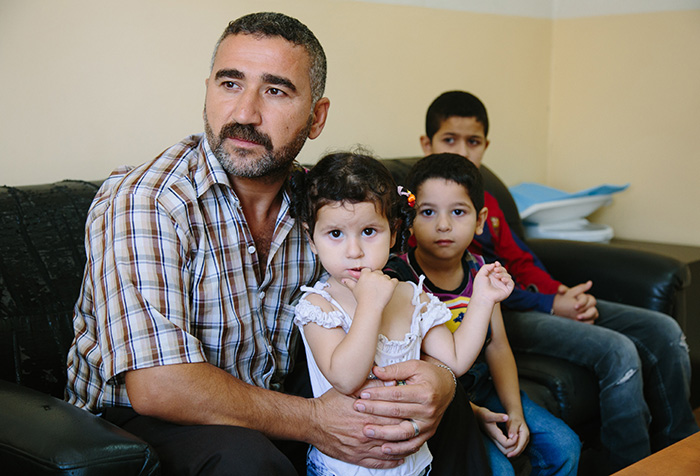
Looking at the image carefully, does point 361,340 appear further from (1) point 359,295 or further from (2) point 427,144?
(2) point 427,144

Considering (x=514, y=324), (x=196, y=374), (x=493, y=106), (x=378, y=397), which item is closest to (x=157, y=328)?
(x=196, y=374)

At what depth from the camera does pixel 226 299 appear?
1441 mm

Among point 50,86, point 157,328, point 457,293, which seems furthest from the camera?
point 50,86

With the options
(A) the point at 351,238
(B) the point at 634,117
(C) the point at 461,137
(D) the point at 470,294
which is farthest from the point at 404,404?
(B) the point at 634,117

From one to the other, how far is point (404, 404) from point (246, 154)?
24.7 inches

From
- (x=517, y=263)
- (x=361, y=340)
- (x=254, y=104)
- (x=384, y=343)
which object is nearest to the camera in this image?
(x=361, y=340)

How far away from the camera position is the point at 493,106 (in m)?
3.31

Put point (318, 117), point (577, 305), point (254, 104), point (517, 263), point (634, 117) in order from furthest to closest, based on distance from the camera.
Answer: point (634, 117) < point (517, 263) < point (577, 305) < point (318, 117) < point (254, 104)

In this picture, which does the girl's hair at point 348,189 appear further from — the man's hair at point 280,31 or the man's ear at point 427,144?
the man's ear at point 427,144

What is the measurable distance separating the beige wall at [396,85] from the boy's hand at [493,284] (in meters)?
1.20

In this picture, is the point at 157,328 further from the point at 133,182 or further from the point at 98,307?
the point at 133,182

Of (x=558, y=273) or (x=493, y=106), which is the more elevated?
(x=493, y=106)

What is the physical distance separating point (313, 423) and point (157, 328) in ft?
1.19

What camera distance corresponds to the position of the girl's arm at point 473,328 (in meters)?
1.41
